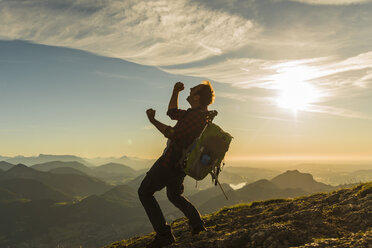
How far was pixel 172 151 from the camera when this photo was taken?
218 inches

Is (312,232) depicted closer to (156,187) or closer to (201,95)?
(156,187)

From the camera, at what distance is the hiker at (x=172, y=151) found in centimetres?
550

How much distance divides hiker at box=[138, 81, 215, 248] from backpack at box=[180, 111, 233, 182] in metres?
0.24

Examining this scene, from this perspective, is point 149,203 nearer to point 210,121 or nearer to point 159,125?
point 159,125

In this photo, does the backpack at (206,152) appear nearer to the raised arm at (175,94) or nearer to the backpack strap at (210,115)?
the backpack strap at (210,115)

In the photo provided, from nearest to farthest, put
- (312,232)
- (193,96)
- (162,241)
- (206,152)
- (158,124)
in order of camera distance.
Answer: (312,232), (206,152), (158,124), (162,241), (193,96)

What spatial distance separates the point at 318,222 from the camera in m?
5.39

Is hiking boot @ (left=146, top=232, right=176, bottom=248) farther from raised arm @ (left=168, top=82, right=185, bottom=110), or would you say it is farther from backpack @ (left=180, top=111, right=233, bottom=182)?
raised arm @ (left=168, top=82, right=185, bottom=110)

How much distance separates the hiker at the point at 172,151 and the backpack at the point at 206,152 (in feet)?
0.77

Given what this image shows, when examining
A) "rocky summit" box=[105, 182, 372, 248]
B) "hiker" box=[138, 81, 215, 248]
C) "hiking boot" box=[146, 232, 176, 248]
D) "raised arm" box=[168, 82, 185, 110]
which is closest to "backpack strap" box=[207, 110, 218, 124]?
"hiker" box=[138, 81, 215, 248]

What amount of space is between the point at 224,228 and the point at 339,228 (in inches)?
115

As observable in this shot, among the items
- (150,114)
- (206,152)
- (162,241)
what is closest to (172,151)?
(206,152)

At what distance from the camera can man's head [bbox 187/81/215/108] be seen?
19.3ft

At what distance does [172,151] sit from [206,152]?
0.82 meters
